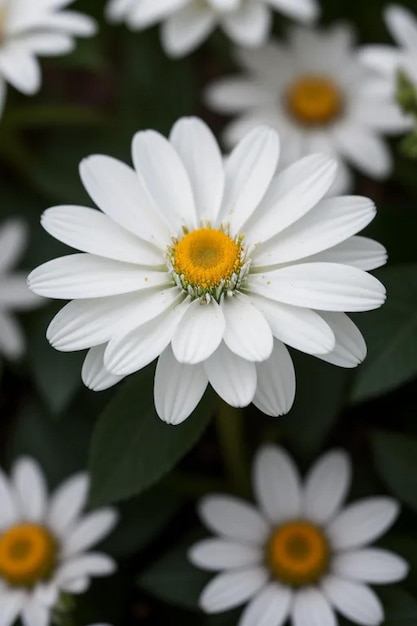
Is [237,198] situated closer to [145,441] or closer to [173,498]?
[145,441]

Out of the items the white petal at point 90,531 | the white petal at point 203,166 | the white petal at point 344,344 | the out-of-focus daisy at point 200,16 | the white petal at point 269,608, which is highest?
the out-of-focus daisy at point 200,16

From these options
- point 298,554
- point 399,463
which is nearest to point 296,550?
point 298,554

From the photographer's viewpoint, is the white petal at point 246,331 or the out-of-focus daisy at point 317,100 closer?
the white petal at point 246,331

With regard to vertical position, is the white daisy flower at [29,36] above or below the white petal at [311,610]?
above

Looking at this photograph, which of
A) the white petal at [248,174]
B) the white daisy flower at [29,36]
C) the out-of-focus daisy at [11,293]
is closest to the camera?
the white petal at [248,174]

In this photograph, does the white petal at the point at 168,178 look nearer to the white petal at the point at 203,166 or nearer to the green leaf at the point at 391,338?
the white petal at the point at 203,166

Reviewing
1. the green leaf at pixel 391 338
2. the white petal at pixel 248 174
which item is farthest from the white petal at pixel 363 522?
the white petal at pixel 248 174

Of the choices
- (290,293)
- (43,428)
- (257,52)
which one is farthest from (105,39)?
(290,293)
